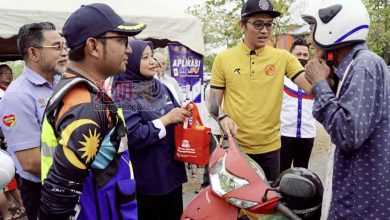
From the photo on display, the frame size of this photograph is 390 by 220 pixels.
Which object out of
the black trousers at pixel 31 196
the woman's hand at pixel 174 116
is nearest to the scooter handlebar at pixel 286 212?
the woman's hand at pixel 174 116

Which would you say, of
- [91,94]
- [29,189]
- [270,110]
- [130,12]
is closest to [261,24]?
[270,110]

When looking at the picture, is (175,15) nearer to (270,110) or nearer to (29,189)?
(270,110)

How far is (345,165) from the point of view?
181 centimetres

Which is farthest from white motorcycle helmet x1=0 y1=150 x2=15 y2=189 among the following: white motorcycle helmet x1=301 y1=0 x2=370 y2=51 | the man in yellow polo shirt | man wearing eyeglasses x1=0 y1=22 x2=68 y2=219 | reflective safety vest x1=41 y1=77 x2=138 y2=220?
the man in yellow polo shirt

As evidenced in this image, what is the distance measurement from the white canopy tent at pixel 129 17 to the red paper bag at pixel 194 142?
9.54ft

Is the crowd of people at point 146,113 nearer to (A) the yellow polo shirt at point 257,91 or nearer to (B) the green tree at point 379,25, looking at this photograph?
(A) the yellow polo shirt at point 257,91

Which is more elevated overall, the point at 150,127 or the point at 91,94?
the point at 91,94

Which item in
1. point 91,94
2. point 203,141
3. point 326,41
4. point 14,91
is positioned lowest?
point 203,141

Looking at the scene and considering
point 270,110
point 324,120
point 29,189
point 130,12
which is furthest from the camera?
point 130,12

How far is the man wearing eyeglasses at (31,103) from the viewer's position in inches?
87.8

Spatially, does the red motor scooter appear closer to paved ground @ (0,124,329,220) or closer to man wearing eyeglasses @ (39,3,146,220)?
man wearing eyeglasses @ (39,3,146,220)

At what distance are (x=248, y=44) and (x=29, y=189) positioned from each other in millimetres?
2028

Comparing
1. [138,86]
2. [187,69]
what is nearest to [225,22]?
[187,69]

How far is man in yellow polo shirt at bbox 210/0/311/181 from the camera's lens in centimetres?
301
